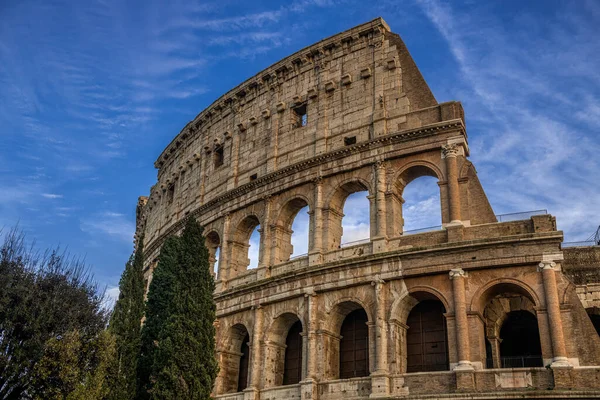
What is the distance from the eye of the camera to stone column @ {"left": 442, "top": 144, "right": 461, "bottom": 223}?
789 inches

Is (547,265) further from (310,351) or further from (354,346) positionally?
(310,351)

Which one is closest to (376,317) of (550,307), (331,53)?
(550,307)

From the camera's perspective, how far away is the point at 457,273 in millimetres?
18922

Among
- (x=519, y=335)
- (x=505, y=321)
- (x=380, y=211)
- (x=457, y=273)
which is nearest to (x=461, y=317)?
(x=457, y=273)

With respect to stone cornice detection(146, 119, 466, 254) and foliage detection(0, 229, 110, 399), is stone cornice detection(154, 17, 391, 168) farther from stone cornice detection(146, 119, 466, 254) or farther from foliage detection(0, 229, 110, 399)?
foliage detection(0, 229, 110, 399)

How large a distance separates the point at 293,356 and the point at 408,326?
4635mm

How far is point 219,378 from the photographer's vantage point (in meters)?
23.5

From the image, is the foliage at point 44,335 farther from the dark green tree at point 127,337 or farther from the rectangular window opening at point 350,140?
the rectangular window opening at point 350,140

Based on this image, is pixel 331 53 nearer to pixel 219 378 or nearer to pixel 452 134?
pixel 452 134

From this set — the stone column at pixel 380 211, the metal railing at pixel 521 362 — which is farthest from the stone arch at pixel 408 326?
the stone column at pixel 380 211

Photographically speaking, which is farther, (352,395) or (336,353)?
(336,353)

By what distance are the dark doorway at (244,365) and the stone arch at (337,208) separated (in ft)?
16.8

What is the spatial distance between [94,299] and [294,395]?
6.91m

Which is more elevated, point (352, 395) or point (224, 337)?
point (224, 337)
